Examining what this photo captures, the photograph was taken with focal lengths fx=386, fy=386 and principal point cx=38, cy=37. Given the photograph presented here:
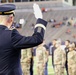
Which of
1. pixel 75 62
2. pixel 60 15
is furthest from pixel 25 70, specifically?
pixel 60 15

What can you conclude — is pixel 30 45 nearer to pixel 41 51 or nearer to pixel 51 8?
pixel 41 51

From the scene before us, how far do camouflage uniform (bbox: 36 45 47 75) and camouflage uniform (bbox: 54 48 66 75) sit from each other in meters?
0.44

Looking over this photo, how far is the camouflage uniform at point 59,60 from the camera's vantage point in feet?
46.3

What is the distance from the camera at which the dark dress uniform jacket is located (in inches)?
123

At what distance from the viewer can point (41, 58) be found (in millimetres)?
14367

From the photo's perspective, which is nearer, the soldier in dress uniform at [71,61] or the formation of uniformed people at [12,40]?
the formation of uniformed people at [12,40]

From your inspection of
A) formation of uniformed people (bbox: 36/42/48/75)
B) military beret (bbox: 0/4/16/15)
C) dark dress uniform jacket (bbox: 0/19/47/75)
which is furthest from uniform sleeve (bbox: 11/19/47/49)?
formation of uniformed people (bbox: 36/42/48/75)

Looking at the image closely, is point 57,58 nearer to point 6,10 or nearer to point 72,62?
point 72,62

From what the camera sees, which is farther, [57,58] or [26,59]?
[57,58]

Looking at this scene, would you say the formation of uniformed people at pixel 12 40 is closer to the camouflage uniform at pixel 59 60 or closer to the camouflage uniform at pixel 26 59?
the camouflage uniform at pixel 26 59

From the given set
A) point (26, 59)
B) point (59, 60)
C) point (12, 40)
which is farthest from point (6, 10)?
point (59, 60)

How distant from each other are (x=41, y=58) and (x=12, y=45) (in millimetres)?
11247

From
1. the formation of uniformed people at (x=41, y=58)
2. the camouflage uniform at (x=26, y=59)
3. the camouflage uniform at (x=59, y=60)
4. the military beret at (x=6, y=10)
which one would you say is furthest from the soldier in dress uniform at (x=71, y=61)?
the military beret at (x=6, y=10)

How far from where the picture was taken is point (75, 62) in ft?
45.9
